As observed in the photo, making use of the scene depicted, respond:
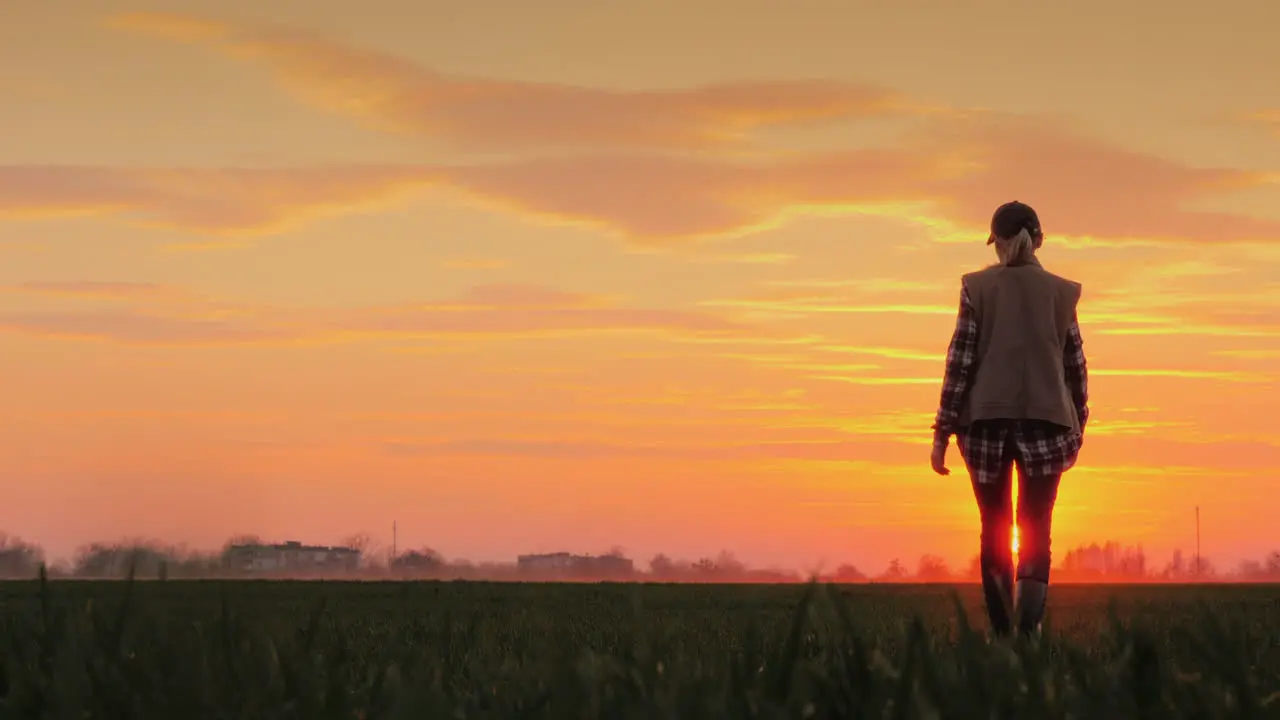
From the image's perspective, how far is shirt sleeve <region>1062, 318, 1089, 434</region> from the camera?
34.8 feet

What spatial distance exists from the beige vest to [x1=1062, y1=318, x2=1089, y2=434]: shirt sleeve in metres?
0.13

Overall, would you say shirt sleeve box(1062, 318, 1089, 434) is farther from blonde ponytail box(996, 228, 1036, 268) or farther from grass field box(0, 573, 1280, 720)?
grass field box(0, 573, 1280, 720)

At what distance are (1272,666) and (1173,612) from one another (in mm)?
10487

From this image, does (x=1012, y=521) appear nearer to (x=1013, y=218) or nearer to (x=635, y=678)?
(x=1013, y=218)

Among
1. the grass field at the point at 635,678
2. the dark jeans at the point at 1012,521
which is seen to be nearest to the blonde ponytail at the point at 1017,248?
the dark jeans at the point at 1012,521

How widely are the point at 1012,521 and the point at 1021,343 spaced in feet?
3.83

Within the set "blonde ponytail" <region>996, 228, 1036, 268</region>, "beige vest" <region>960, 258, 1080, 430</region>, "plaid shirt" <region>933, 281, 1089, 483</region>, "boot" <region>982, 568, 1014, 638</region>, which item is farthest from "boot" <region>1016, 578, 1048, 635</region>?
"blonde ponytail" <region>996, 228, 1036, 268</region>

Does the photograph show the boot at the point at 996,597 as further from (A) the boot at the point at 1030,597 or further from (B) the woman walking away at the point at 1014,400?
(A) the boot at the point at 1030,597

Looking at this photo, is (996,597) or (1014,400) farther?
(1014,400)

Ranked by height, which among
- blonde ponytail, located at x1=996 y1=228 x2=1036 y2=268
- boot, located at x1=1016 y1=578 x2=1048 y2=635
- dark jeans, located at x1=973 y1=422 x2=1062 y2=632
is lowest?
boot, located at x1=1016 y1=578 x2=1048 y2=635


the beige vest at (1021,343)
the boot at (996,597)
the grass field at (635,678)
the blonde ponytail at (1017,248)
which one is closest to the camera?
the grass field at (635,678)

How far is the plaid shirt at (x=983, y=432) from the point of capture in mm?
10141

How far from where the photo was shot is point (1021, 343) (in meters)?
10.2

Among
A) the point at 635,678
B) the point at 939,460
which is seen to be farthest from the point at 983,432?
the point at 635,678
